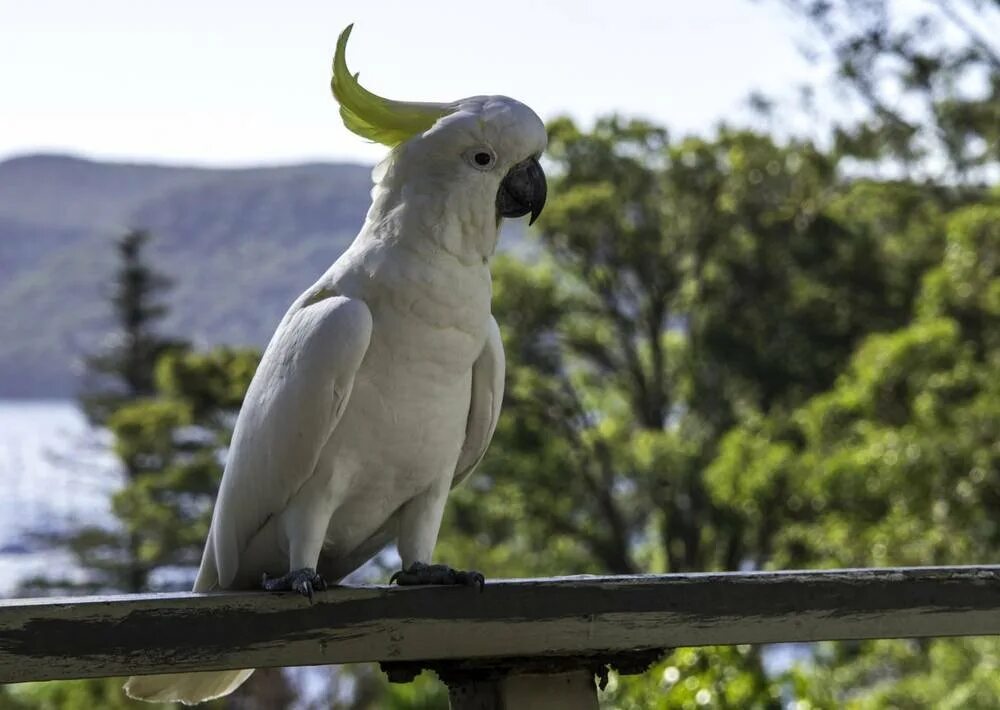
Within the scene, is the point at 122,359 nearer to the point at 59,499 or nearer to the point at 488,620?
the point at 59,499

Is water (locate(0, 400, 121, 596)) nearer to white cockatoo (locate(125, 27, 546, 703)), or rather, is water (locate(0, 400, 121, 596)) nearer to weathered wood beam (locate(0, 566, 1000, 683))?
white cockatoo (locate(125, 27, 546, 703))

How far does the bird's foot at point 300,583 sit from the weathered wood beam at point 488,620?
0.05 metres

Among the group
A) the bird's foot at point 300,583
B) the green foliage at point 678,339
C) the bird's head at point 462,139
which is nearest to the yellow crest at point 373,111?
the bird's head at point 462,139

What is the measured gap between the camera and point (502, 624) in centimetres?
170

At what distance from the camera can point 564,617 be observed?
1.71 metres

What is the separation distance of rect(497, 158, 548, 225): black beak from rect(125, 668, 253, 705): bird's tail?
79 centimetres

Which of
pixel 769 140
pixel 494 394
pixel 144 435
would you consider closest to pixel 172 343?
pixel 144 435

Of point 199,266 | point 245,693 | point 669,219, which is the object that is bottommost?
point 199,266

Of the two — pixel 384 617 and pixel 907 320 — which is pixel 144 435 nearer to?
pixel 907 320

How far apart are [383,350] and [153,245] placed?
114 ft

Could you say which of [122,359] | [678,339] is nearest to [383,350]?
[678,339]

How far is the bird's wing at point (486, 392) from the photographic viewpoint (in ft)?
7.34

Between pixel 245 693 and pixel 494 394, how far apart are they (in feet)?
19.4

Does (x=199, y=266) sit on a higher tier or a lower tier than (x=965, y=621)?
lower
